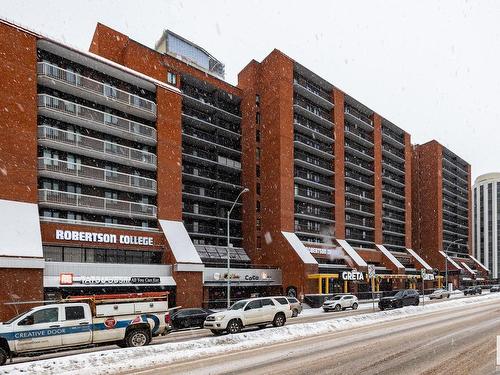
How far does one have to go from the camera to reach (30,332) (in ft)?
50.7

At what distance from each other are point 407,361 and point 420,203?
95.8 meters

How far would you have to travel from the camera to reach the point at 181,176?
155 ft

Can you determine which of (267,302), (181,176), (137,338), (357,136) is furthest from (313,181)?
(137,338)

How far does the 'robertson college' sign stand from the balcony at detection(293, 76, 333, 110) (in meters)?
31.1

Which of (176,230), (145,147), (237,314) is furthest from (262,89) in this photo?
(237,314)

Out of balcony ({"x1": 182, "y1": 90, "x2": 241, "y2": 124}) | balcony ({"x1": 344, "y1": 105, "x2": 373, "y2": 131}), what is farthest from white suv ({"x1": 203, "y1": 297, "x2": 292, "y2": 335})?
balcony ({"x1": 344, "y1": 105, "x2": 373, "y2": 131})

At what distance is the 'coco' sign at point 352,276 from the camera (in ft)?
178

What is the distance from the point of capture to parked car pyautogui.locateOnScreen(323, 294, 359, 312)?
128 ft

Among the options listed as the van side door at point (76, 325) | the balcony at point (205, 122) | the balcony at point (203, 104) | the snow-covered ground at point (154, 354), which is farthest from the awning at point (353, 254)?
the van side door at point (76, 325)

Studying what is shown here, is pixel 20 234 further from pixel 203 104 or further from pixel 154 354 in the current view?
pixel 203 104

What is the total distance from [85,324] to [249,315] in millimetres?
8317

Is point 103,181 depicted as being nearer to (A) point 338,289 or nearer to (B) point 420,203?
(A) point 338,289

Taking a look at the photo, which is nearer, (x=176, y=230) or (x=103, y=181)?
(x=103, y=181)

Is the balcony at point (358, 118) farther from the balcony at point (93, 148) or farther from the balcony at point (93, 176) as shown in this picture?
the balcony at point (93, 176)
